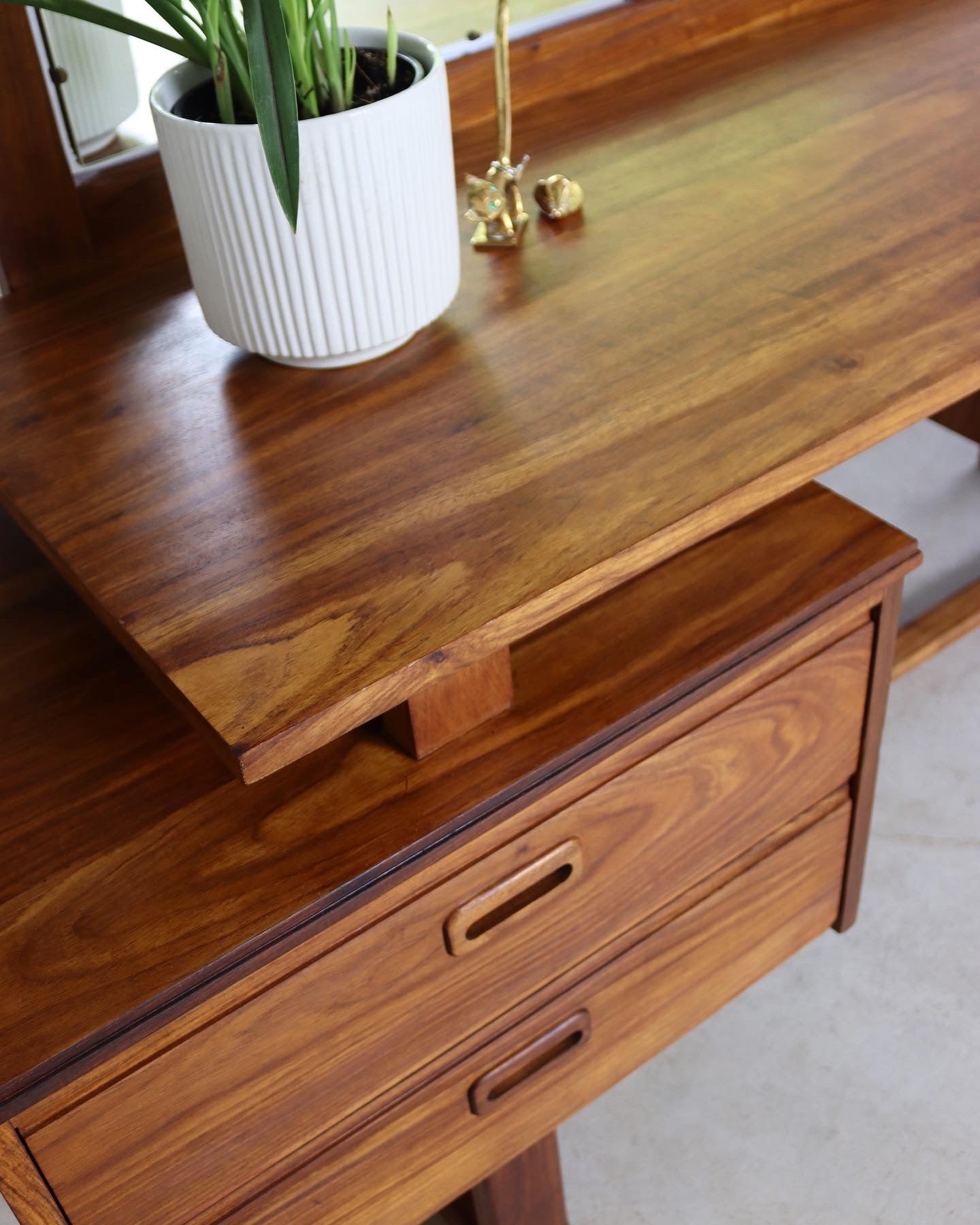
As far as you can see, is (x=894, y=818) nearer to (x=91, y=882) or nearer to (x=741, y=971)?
(x=741, y=971)

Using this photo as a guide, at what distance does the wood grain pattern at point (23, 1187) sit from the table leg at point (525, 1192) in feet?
1.17

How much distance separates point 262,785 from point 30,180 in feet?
1.60

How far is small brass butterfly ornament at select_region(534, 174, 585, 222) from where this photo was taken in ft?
2.96

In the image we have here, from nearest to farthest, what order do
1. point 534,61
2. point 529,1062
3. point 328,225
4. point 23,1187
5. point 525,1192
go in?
point 23,1187 → point 328,225 → point 529,1062 → point 525,1192 → point 534,61

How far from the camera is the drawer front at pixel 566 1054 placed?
2.46 ft

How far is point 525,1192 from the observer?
0.92m

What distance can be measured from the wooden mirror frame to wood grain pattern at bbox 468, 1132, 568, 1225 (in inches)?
28.5

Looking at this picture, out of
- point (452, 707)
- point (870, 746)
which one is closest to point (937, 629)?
point (870, 746)

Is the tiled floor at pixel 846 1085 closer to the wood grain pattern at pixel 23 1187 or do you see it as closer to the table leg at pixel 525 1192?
the table leg at pixel 525 1192

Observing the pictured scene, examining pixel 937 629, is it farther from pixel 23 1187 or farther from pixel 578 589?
pixel 23 1187

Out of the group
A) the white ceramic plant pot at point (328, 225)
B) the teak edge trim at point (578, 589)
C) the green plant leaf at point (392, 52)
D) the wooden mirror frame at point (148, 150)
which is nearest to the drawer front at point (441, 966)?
the teak edge trim at point (578, 589)

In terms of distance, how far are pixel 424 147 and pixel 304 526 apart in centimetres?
24

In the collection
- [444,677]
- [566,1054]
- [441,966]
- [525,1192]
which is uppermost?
[444,677]

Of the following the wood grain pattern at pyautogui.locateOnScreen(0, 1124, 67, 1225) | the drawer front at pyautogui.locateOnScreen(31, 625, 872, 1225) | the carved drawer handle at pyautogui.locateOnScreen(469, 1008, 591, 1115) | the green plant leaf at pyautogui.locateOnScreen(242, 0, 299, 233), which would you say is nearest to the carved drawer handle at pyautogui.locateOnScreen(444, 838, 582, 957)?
the drawer front at pyautogui.locateOnScreen(31, 625, 872, 1225)
